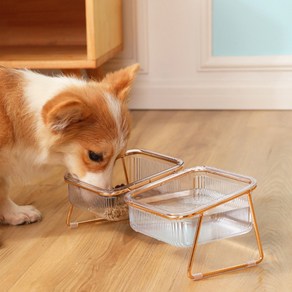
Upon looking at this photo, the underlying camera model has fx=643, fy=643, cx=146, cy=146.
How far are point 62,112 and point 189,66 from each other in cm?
176

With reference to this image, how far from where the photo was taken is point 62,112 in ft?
5.21

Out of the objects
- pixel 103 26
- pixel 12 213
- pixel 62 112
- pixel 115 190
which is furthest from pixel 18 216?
pixel 103 26

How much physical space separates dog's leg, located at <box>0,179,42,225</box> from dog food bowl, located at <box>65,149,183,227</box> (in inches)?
4.9

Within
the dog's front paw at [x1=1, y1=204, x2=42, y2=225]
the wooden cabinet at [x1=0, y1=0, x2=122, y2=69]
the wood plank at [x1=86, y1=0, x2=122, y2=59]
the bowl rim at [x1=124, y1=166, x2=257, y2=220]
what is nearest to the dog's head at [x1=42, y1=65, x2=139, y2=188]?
the bowl rim at [x1=124, y1=166, x2=257, y2=220]

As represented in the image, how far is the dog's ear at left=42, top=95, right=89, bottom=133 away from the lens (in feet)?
5.16

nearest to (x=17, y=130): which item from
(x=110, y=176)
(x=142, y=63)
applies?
(x=110, y=176)

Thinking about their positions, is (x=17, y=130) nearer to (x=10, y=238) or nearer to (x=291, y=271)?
(x=10, y=238)

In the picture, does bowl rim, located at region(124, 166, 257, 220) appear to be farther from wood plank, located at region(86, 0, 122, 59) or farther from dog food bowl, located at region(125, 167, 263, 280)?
wood plank, located at region(86, 0, 122, 59)

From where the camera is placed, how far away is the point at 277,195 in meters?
2.09

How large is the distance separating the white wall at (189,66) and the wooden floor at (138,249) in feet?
2.18

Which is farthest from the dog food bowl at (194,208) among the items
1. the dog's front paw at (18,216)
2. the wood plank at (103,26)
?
the wood plank at (103,26)

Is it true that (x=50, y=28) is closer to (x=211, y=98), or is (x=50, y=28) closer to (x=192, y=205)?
(x=211, y=98)

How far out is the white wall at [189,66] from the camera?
10.5 feet

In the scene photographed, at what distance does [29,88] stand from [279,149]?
46.6 inches
